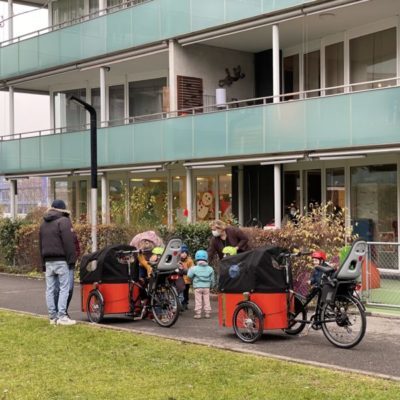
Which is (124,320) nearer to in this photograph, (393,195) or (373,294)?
(373,294)

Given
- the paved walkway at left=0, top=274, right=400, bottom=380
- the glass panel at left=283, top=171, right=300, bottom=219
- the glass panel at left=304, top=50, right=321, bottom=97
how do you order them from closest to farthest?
the paved walkway at left=0, top=274, right=400, bottom=380, the glass panel at left=304, top=50, right=321, bottom=97, the glass panel at left=283, top=171, right=300, bottom=219

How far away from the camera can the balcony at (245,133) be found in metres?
14.5

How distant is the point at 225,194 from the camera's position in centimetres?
2125

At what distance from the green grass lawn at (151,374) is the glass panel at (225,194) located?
12479 millimetres

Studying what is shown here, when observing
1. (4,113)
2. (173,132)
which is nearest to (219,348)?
(173,132)

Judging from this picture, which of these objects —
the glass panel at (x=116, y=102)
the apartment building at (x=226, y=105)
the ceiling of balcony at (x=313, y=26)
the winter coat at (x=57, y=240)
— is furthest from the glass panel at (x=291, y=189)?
the winter coat at (x=57, y=240)

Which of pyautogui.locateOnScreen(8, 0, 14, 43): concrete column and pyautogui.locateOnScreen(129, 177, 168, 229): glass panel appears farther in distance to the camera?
pyautogui.locateOnScreen(8, 0, 14, 43): concrete column

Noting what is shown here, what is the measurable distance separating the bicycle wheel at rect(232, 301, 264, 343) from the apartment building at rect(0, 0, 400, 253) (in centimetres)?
706

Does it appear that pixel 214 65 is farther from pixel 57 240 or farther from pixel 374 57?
pixel 57 240

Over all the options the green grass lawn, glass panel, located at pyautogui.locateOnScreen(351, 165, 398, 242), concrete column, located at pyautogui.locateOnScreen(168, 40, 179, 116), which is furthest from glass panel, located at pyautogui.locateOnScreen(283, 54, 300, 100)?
the green grass lawn

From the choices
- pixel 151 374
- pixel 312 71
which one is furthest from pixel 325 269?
pixel 312 71

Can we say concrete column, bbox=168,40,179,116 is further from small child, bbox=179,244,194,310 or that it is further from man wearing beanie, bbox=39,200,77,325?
man wearing beanie, bbox=39,200,77,325

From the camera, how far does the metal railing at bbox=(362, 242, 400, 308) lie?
444 inches

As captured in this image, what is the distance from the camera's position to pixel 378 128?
1440 centimetres
